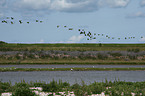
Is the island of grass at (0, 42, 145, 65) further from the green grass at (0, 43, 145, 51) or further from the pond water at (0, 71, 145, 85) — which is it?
the pond water at (0, 71, 145, 85)

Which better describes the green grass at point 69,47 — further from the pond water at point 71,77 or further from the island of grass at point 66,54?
the pond water at point 71,77

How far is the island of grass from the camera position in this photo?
109 feet

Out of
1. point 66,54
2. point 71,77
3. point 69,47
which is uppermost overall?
point 69,47

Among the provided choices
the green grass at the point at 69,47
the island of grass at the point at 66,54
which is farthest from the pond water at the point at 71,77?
the green grass at the point at 69,47

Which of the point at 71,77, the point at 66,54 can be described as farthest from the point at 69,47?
the point at 71,77

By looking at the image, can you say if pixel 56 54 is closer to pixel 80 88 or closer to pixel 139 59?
pixel 139 59

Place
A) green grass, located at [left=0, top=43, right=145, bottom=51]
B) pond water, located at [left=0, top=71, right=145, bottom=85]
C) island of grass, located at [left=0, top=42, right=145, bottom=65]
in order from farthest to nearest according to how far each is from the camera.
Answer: green grass, located at [left=0, top=43, right=145, bottom=51]
island of grass, located at [left=0, top=42, right=145, bottom=65]
pond water, located at [left=0, top=71, right=145, bottom=85]

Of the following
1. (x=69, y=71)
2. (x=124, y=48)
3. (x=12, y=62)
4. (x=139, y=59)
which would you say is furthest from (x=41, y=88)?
(x=124, y=48)

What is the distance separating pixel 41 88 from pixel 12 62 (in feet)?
69.0

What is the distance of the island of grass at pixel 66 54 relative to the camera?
109 feet

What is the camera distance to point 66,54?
114 ft

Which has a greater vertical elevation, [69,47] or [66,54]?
[69,47]

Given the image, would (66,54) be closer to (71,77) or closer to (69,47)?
(69,47)

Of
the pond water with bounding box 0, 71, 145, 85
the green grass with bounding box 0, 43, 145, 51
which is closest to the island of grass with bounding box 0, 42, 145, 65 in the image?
the green grass with bounding box 0, 43, 145, 51
